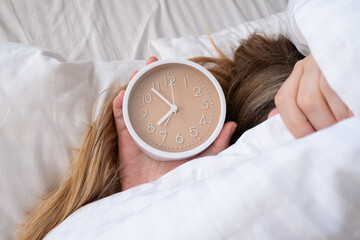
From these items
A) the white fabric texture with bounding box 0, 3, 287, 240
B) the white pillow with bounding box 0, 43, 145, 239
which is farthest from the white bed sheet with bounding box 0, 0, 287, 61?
the white pillow with bounding box 0, 43, 145, 239

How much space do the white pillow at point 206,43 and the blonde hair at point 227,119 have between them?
0.08 meters

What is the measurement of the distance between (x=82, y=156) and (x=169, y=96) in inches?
10.2

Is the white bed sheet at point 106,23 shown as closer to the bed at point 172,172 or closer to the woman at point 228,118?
the bed at point 172,172

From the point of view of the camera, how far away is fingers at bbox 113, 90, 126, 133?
29.3 inches

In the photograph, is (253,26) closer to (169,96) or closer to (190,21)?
(190,21)

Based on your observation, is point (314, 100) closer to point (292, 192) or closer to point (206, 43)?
point (292, 192)

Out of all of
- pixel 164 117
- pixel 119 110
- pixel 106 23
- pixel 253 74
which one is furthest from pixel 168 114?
pixel 106 23

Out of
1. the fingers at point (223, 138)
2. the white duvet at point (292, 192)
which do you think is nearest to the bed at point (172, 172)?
the white duvet at point (292, 192)

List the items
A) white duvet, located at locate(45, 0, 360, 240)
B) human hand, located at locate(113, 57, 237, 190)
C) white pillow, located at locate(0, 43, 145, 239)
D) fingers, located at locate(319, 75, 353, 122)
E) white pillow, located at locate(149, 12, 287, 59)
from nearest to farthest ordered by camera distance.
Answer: white duvet, located at locate(45, 0, 360, 240) < fingers, located at locate(319, 75, 353, 122) < white pillow, located at locate(0, 43, 145, 239) < human hand, located at locate(113, 57, 237, 190) < white pillow, located at locate(149, 12, 287, 59)

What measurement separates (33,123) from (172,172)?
1.13 feet

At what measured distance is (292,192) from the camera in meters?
0.39

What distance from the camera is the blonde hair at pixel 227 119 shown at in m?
0.69

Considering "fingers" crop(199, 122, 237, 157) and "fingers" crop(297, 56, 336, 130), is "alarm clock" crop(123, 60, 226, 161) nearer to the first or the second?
"fingers" crop(199, 122, 237, 157)

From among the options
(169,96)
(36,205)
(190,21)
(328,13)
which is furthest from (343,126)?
(190,21)
